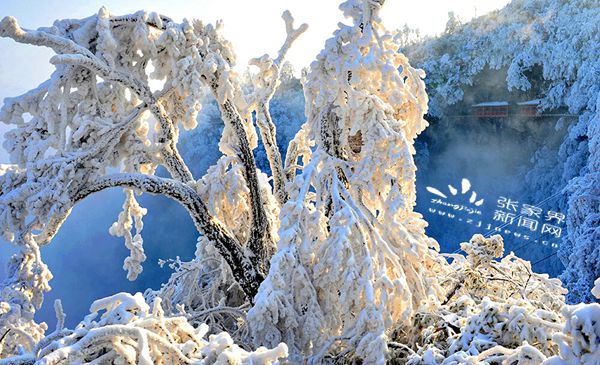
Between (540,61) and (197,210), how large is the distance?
48.9ft

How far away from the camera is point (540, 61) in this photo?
52.2 feet

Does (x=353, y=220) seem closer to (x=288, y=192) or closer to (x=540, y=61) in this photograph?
(x=288, y=192)

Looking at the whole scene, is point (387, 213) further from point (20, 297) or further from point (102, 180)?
point (20, 297)

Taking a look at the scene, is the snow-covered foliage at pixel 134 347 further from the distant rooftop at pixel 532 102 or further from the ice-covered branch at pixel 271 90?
the distant rooftop at pixel 532 102

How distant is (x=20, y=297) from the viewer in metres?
3.73

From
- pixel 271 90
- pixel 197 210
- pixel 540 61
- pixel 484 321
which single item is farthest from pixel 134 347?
pixel 540 61

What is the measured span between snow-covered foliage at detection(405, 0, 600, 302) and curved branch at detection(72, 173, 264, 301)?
10.2 metres

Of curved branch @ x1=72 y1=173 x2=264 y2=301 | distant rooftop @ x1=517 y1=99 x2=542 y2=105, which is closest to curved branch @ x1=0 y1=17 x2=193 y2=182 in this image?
curved branch @ x1=72 y1=173 x2=264 y2=301

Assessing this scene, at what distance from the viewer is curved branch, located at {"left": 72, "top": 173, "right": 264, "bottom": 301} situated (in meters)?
4.23

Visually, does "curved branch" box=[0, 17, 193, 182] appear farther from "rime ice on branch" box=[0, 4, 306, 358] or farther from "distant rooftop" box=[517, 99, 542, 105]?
"distant rooftop" box=[517, 99, 542, 105]

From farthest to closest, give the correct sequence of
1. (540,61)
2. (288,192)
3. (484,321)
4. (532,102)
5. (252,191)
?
(532,102)
(540,61)
(252,191)
(288,192)
(484,321)

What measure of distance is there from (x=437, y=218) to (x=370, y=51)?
1474 cm

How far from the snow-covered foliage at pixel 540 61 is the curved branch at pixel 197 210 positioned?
10.2 m

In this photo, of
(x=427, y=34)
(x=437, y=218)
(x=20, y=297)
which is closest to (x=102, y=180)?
(x=20, y=297)
